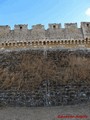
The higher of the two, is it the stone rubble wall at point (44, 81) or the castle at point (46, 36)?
the castle at point (46, 36)

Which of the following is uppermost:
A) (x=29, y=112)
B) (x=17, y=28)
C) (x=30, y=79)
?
(x=17, y=28)

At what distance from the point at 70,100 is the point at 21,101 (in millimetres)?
2305

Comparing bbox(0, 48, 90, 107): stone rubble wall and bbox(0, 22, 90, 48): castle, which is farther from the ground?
bbox(0, 22, 90, 48): castle

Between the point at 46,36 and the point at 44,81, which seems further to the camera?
the point at 46,36

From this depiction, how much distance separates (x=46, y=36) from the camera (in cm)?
3098

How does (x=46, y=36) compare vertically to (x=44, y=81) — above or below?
above

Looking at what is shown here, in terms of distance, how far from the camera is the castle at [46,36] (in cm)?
3055

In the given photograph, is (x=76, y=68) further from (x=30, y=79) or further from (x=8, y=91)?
(x=8, y=91)

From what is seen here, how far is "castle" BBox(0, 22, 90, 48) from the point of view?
30547mm

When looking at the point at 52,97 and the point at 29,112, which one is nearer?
the point at 29,112

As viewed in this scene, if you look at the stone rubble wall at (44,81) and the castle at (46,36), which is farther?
the castle at (46,36)

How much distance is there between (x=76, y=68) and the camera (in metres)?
18.0

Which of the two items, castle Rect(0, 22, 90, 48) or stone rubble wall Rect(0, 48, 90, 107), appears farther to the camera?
castle Rect(0, 22, 90, 48)

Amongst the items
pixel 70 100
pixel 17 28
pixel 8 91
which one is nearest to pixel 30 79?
pixel 8 91
